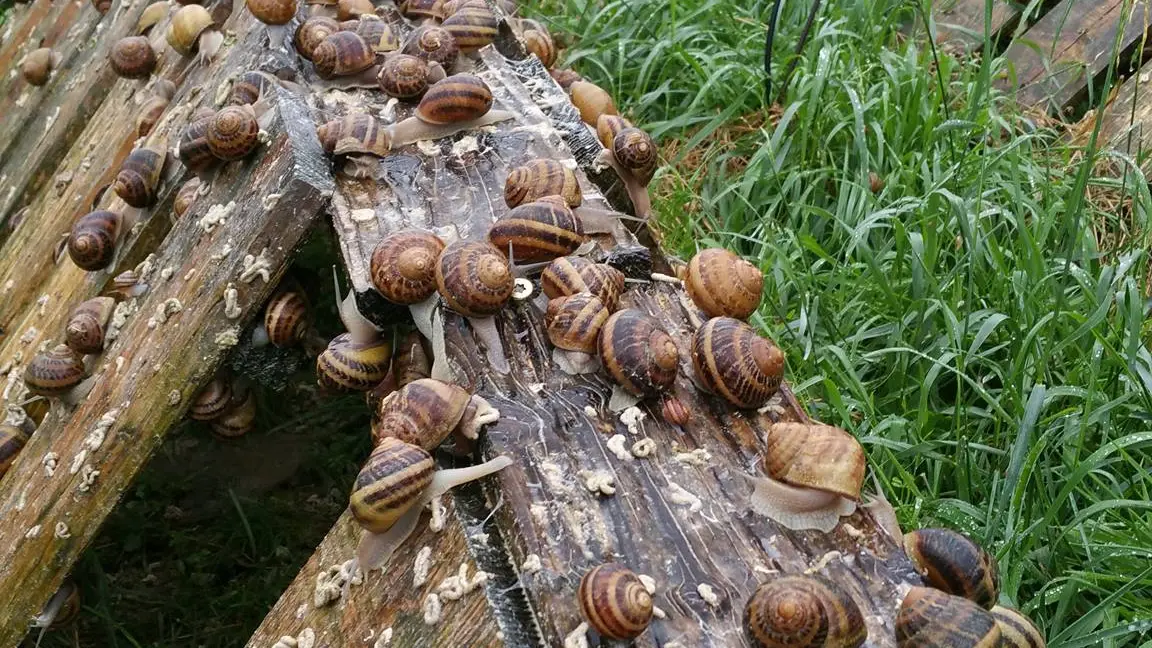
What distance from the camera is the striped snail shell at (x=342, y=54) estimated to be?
8.58 feet

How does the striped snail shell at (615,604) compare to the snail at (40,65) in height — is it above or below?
above

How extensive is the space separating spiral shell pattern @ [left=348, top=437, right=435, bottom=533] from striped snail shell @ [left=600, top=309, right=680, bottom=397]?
14.7 inches

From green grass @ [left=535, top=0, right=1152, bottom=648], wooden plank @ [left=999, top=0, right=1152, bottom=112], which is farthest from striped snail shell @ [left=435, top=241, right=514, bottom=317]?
wooden plank @ [left=999, top=0, right=1152, bottom=112]

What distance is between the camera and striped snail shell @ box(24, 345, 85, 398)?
2.26 m

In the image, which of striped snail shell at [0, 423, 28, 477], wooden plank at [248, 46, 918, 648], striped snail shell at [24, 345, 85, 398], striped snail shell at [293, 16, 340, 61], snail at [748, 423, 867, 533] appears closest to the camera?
wooden plank at [248, 46, 918, 648]

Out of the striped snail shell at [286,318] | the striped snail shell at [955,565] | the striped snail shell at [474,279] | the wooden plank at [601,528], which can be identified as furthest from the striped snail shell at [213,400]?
the striped snail shell at [955,565]

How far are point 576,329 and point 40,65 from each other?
117 inches

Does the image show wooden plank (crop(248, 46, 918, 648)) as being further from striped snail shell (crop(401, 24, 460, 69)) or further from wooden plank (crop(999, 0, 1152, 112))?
wooden plank (crop(999, 0, 1152, 112))

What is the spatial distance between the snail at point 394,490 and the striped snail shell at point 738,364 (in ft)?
1.37

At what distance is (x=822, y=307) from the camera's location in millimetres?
2910

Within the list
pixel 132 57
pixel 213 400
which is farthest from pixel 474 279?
pixel 132 57

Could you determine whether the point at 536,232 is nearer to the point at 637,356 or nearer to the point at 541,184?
the point at 541,184

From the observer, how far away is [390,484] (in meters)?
1.60

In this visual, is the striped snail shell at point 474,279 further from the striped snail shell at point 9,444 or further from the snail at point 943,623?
the striped snail shell at point 9,444
